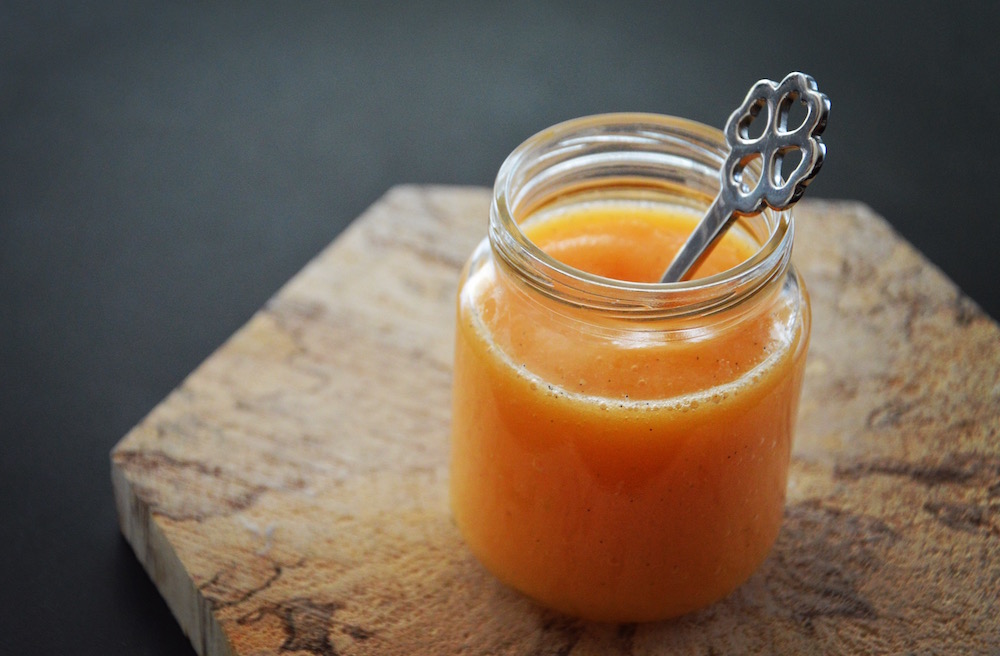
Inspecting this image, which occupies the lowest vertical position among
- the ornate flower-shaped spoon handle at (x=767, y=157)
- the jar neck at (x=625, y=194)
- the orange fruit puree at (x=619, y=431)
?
the orange fruit puree at (x=619, y=431)

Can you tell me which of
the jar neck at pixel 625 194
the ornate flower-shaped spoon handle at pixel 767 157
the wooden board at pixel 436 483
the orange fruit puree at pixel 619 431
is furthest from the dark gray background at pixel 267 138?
the ornate flower-shaped spoon handle at pixel 767 157

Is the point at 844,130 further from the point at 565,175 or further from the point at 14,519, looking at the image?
the point at 14,519

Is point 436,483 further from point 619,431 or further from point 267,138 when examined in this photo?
point 267,138

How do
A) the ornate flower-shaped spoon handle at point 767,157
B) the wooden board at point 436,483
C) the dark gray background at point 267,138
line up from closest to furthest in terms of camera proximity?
the ornate flower-shaped spoon handle at point 767,157 < the wooden board at point 436,483 < the dark gray background at point 267,138

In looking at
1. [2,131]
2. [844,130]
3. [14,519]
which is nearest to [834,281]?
[844,130]

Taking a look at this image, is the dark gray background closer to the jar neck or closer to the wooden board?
the wooden board

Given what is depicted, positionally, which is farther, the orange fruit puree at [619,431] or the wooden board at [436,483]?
the wooden board at [436,483]

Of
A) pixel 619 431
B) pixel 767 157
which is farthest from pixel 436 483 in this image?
pixel 767 157

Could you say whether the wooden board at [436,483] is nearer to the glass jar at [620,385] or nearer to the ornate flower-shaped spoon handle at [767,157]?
the glass jar at [620,385]
